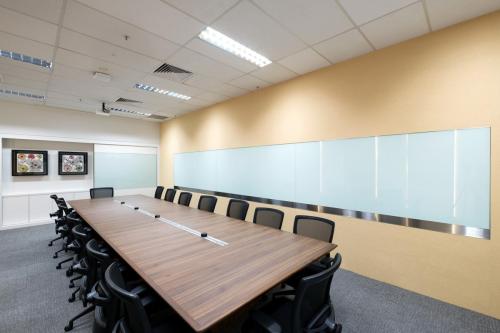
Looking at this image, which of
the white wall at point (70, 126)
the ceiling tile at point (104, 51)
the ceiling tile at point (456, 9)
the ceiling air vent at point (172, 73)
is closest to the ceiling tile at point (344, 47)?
the ceiling tile at point (456, 9)

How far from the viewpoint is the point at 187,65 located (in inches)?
136

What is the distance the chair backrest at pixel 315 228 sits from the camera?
2.46m

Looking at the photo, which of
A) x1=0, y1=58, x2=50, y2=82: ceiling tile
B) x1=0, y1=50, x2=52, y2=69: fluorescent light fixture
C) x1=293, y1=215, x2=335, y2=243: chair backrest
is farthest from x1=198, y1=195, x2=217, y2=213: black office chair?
x1=0, y1=58, x2=50, y2=82: ceiling tile

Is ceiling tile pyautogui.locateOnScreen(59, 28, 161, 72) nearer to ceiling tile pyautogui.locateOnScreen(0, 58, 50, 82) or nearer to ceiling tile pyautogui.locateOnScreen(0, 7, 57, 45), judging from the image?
ceiling tile pyautogui.locateOnScreen(0, 7, 57, 45)

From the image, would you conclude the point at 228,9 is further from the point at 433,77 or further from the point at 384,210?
the point at 384,210

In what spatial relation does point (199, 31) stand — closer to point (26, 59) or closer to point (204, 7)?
point (204, 7)

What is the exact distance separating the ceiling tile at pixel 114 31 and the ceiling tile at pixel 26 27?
0.27 metres

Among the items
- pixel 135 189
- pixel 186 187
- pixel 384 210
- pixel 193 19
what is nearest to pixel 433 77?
pixel 384 210

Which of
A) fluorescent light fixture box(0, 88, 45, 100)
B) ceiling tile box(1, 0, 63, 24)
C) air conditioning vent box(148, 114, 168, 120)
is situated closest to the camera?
ceiling tile box(1, 0, 63, 24)

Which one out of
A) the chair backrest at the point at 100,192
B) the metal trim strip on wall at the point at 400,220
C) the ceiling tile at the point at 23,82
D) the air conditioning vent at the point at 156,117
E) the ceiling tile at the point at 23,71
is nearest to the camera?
the metal trim strip on wall at the point at 400,220

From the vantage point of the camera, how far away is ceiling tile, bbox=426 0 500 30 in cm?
214

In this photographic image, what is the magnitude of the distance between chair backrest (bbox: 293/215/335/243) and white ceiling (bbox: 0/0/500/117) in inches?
88.3

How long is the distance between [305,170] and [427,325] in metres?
2.40

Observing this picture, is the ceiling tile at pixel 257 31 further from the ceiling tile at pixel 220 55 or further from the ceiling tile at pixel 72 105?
the ceiling tile at pixel 72 105
